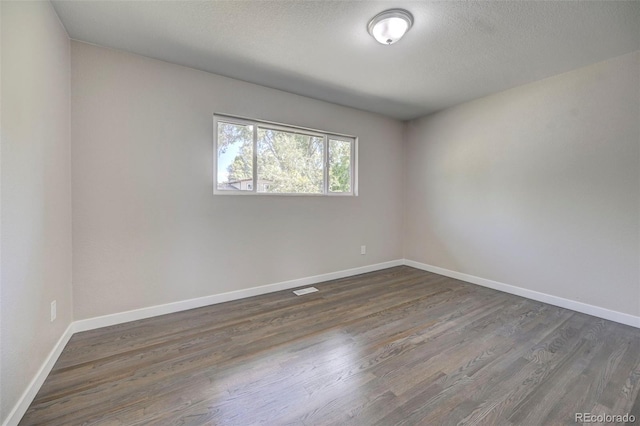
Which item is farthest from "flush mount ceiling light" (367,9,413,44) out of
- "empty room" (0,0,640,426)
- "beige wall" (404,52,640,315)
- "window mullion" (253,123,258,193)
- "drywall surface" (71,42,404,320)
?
"beige wall" (404,52,640,315)

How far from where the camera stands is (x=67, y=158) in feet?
7.14

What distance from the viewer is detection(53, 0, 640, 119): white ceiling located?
1885 mm

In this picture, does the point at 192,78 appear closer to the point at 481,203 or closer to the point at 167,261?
the point at 167,261

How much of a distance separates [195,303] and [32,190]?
5.48 ft

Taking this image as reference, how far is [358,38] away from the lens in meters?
2.23

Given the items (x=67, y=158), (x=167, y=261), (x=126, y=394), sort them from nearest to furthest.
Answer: (x=126, y=394), (x=67, y=158), (x=167, y=261)

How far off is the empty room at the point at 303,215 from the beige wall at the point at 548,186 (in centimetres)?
2

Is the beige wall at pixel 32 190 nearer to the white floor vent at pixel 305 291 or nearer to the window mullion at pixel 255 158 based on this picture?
the window mullion at pixel 255 158

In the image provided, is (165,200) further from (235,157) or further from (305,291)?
(305,291)

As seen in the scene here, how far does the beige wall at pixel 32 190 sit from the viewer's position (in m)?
1.33

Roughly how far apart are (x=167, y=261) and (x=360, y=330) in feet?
6.55

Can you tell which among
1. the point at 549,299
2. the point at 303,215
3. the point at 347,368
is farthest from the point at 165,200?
the point at 549,299

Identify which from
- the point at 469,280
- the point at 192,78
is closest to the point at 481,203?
the point at 469,280

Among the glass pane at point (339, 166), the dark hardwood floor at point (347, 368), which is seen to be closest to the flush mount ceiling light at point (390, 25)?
the glass pane at point (339, 166)
